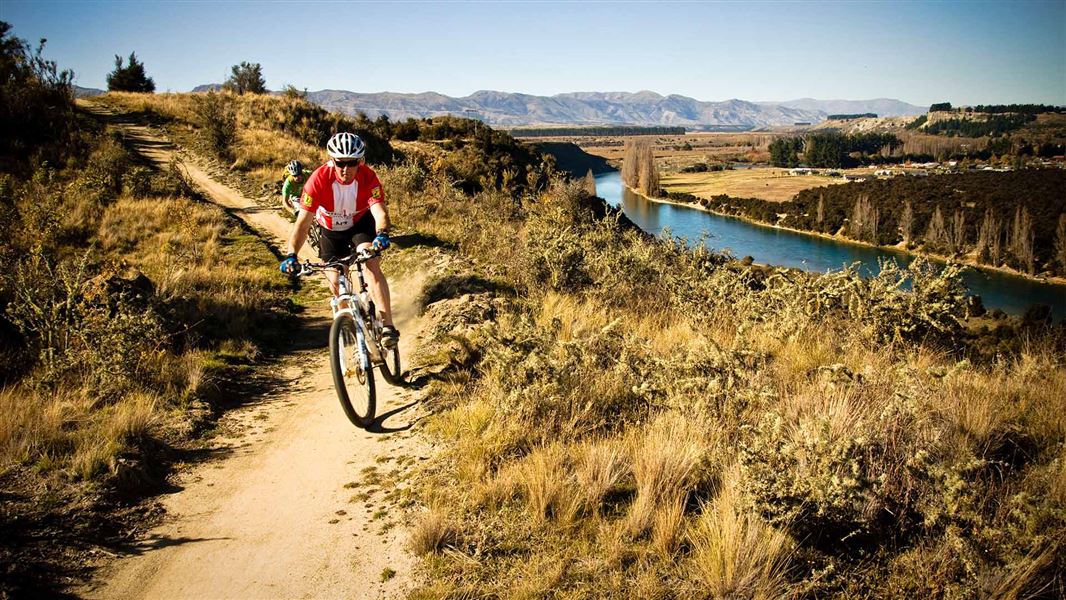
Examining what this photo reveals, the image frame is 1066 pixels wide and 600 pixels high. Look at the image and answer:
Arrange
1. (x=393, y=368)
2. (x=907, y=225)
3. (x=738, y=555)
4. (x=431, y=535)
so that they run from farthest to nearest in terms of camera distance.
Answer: (x=907, y=225) → (x=393, y=368) → (x=431, y=535) → (x=738, y=555)

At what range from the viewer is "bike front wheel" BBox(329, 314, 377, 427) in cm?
491

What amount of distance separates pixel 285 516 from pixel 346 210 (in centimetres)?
313

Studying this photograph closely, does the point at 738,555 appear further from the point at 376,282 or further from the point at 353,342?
the point at 376,282

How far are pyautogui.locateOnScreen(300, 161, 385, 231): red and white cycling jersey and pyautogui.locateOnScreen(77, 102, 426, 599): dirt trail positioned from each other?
205cm

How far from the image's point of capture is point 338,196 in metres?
5.58

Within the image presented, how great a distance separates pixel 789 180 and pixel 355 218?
148 metres

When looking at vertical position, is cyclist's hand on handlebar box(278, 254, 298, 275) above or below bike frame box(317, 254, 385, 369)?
above

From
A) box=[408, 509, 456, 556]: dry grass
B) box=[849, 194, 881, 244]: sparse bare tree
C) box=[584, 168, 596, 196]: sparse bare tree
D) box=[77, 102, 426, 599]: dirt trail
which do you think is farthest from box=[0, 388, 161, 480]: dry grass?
box=[849, 194, 881, 244]: sparse bare tree

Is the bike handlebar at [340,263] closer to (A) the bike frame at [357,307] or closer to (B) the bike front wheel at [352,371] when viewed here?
(A) the bike frame at [357,307]

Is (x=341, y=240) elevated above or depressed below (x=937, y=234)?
above

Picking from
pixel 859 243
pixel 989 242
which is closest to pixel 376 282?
pixel 989 242

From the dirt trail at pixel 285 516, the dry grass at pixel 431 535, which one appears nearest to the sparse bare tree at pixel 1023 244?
the dirt trail at pixel 285 516

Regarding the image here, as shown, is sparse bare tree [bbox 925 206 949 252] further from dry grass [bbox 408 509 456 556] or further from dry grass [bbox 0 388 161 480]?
dry grass [bbox 0 388 161 480]

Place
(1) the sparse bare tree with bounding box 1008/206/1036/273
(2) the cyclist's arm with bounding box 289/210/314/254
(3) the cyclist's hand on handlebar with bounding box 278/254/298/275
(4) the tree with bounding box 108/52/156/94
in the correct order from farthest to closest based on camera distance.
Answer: (1) the sparse bare tree with bounding box 1008/206/1036/273 < (4) the tree with bounding box 108/52/156/94 < (2) the cyclist's arm with bounding box 289/210/314/254 < (3) the cyclist's hand on handlebar with bounding box 278/254/298/275
